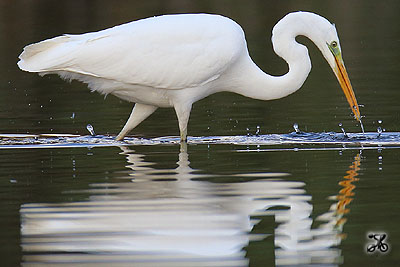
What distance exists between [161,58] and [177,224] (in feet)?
11.9

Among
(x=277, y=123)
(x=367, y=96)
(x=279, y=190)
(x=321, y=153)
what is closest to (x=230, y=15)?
(x=367, y=96)

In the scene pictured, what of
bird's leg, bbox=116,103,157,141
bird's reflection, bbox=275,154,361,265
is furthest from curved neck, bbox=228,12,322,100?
bird's reflection, bbox=275,154,361,265

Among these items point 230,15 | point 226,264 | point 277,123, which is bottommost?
point 226,264

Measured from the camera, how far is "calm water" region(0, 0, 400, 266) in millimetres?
6953

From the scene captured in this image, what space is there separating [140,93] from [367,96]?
173 inches

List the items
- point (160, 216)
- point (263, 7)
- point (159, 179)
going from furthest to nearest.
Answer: point (263, 7) → point (159, 179) → point (160, 216)

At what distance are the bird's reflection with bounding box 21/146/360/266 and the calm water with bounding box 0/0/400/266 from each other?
1cm

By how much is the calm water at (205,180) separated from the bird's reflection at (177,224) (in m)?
0.01

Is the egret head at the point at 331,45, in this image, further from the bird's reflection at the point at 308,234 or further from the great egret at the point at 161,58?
the bird's reflection at the point at 308,234

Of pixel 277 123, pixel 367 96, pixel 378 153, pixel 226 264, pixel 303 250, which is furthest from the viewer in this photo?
pixel 367 96

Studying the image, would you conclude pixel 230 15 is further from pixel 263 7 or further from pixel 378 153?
pixel 378 153

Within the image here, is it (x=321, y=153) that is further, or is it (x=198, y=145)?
(x=198, y=145)

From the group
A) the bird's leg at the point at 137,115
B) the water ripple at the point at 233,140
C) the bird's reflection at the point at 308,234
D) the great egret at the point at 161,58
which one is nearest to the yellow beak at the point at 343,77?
the water ripple at the point at 233,140

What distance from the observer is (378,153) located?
33.8ft
